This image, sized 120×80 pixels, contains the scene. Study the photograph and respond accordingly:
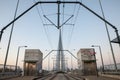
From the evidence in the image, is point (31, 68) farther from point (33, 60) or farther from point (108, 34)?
point (108, 34)

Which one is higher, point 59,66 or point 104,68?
point 59,66

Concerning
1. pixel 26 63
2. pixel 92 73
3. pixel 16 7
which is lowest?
pixel 92 73

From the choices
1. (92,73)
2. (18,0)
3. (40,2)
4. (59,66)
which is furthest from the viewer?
(59,66)

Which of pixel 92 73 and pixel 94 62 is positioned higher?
pixel 94 62

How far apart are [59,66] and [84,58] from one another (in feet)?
549

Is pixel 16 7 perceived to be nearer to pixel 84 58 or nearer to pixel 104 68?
pixel 84 58

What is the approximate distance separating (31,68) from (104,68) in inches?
645

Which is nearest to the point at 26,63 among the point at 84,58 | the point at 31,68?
the point at 31,68

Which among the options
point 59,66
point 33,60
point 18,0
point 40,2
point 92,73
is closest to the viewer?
point 40,2

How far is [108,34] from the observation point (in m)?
25.1

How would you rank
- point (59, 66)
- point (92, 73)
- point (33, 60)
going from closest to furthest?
point (33, 60) < point (92, 73) < point (59, 66)

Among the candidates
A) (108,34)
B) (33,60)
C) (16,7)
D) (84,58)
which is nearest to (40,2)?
(16,7)

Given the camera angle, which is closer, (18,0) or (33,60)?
(18,0)

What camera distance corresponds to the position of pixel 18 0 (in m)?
24.0
